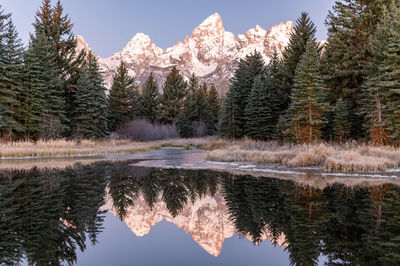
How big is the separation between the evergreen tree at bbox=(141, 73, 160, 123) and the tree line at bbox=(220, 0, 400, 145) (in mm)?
23385

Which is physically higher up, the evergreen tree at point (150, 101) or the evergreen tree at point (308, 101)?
the evergreen tree at point (150, 101)

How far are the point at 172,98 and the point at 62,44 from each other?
27.8 meters

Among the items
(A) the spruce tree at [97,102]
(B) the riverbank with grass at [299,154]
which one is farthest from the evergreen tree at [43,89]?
(B) the riverbank with grass at [299,154]

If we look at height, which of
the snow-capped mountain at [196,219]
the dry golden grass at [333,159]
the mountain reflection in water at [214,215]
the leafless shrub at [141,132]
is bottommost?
the snow-capped mountain at [196,219]

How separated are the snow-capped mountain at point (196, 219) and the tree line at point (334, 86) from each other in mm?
20307

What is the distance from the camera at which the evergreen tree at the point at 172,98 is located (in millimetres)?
63219

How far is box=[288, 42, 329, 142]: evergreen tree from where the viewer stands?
89.1ft

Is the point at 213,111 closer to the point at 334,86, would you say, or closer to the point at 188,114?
the point at 188,114

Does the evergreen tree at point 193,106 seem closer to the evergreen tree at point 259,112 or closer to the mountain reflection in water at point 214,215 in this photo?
the evergreen tree at point 259,112

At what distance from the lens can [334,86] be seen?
3394 cm

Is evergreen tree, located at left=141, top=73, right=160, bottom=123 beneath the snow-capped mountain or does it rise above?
above

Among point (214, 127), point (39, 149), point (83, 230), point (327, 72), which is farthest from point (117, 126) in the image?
point (83, 230)

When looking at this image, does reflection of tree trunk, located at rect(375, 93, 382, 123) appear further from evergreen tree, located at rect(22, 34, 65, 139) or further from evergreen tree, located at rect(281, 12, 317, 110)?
evergreen tree, located at rect(22, 34, 65, 139)

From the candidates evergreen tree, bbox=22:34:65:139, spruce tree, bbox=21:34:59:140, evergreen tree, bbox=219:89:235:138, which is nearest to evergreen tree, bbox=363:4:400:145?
evergreen tree, bbox=219:89:235:138
